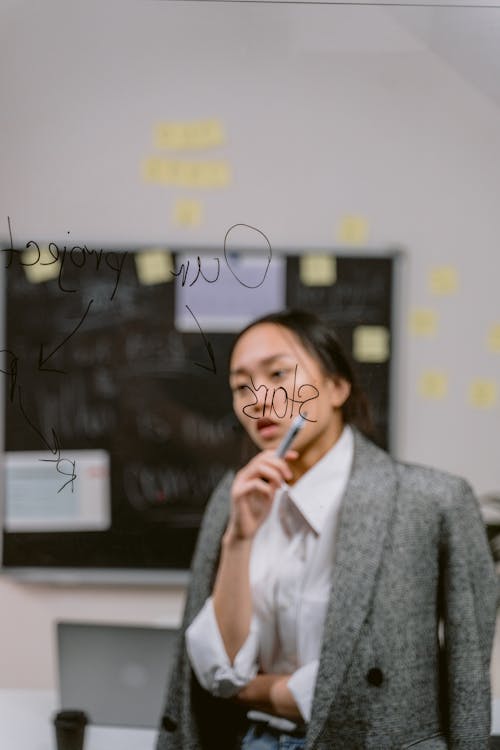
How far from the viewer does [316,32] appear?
1.07m

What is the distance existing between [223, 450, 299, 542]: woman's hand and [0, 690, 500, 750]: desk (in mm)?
373

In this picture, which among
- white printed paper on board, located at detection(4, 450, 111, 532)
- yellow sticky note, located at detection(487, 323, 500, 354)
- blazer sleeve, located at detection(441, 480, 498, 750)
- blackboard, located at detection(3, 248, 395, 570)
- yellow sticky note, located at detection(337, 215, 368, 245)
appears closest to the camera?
blazer sleeve, located at detection(441, 480, 498, 750)

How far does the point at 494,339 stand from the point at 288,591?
70 cm

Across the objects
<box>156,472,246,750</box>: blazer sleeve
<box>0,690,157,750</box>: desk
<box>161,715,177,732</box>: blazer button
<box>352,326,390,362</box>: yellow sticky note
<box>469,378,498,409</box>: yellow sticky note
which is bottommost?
<box>0,690,157,750</box>: desk

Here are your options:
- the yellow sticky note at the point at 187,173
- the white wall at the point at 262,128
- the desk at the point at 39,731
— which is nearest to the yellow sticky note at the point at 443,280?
the white wall at the point at 262,128

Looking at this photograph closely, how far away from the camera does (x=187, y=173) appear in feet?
5.32

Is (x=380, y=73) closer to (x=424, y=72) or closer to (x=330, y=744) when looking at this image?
(x=424, y=72)

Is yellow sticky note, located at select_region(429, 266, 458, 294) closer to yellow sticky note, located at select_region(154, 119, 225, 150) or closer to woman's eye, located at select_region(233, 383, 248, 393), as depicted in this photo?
yellow sticky note, located at select_region(154, 119, 225, 150)

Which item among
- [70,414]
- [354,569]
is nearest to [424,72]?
[354,569]

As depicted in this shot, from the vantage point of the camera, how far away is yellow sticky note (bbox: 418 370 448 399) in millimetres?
1632

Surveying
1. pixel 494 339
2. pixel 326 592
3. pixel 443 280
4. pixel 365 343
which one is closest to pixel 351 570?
pixel 326 592

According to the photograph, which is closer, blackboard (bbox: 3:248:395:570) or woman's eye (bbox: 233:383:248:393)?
woman's eye (bbox: 233:383:248:393)

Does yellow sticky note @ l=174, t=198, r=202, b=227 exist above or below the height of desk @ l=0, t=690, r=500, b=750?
above

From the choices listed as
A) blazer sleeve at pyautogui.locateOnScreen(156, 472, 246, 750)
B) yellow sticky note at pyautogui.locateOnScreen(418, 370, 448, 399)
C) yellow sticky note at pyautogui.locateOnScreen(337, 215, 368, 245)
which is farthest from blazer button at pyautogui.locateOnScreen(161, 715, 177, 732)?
yellow sticky note at pyautogui.locateOnScreen(337, 215, 368, 245)
